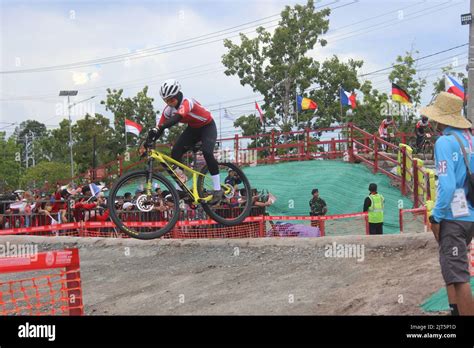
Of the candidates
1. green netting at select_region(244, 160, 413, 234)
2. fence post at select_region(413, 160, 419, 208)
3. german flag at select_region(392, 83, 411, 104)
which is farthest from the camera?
german flag at select_region(392, 83, 411, 104)

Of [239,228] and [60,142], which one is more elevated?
[60,142]

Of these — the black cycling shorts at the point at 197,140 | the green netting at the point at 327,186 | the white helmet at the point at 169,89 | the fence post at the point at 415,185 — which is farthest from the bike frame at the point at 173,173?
the fence post at the point at 415,185

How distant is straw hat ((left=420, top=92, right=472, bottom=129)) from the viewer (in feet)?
17.2

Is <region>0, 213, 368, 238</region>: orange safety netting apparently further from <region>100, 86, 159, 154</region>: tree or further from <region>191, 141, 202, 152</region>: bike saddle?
<region>100, 86, 159, 154</region>: tree

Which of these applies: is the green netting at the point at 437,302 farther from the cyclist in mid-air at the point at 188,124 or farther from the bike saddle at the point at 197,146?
the bike saddle at the point at 197,146

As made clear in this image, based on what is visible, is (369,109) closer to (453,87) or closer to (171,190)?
(453,87)

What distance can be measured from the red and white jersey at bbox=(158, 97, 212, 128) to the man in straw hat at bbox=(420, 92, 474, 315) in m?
3.12

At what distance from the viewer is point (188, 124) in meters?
7.60

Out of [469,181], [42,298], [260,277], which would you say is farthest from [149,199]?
[42,298]

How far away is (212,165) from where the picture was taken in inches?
314

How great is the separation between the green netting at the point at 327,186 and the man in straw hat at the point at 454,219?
10633 millimetres

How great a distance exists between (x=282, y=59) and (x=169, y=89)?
3336cm

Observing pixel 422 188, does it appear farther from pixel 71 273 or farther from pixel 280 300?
pixel 71 273

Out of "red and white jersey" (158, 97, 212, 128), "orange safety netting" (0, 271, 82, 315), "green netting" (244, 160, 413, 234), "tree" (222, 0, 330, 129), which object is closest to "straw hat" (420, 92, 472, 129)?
"red and white jersey" (158, 97, 212, 128)
